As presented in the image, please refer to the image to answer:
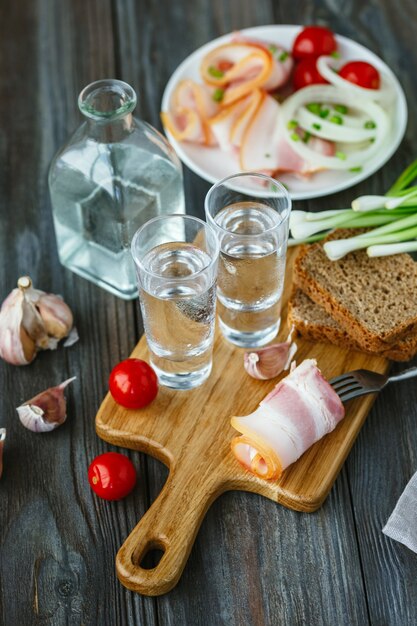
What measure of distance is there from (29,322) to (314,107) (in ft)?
3.72

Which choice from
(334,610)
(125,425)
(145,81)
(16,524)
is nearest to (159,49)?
(145,81)

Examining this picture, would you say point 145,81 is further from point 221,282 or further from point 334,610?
point 334,610

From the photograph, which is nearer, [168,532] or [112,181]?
[168,532]

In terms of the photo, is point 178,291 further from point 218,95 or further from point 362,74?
point 362,74

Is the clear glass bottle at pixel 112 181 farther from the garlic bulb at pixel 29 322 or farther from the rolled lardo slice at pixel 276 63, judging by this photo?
the rolled lardo slice at pixel 276 63

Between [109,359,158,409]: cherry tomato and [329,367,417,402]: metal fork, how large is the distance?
0.43 meters

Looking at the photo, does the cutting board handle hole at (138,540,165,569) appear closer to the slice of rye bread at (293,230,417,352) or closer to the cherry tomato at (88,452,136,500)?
the cherry tomato at (88,452,136,500)

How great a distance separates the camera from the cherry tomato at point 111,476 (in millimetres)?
2064

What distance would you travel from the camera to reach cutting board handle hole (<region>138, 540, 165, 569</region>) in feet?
6.44

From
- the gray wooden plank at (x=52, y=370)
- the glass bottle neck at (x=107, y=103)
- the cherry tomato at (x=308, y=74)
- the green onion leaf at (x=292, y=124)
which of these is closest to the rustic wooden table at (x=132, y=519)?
the gray wooden plank at (x=52, y=370)

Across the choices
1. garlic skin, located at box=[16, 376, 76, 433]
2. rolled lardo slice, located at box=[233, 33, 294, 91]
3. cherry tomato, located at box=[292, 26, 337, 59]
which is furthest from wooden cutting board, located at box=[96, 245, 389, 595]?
cherry tomato, located at box=[292, 26, 337, 59]

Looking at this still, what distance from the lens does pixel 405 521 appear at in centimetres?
201

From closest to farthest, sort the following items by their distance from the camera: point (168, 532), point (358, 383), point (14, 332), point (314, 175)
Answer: point (168, 532) → point (358, 383) → point (14, 332) → point (314, 175)

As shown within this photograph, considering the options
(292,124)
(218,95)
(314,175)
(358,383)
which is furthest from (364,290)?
(218,95)
